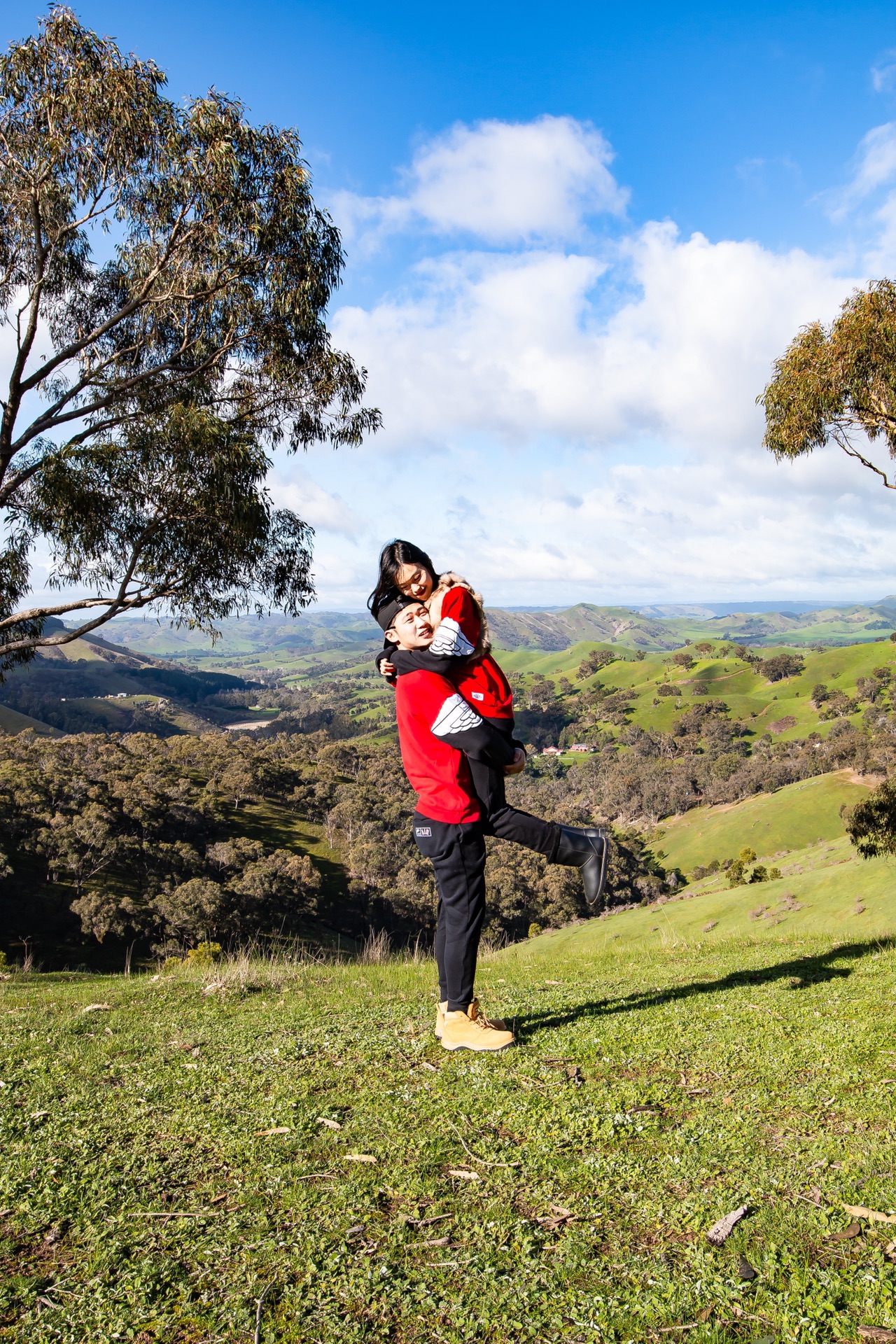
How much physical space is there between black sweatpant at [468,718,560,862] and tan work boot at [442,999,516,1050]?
2.91 ft

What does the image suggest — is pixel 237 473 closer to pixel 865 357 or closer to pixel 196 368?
pixel 196 368

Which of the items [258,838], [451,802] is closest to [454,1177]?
[451,802]

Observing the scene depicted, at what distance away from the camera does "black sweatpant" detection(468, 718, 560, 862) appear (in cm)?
379

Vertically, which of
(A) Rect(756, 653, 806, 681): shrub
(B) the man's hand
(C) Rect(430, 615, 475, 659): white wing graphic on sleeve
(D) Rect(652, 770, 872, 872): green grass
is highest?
(C) Rect(430, 615, 475, 659): white wing graphic on sleeve

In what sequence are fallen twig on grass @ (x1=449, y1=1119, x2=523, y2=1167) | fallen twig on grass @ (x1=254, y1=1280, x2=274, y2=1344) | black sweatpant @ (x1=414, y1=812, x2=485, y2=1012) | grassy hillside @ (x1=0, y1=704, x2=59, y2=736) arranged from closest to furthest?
fallen twig on grass @ (x1=254, y1=1280, x2=274, y2=1344), fallen twig on grass @ (x1=449, y1=1119, x2=523, y2=1167), black sweatpant @ (x1=414, y1=812, x2=485, y2=1012), grassy hillside @ (x1=0, y1=704, x2=59, y2=736)

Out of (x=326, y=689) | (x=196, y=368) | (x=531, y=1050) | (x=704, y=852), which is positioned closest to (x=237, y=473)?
(x=196, y=368)

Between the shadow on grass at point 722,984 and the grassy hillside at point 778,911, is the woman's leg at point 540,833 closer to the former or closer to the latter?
the shadow on grass at point 722,984

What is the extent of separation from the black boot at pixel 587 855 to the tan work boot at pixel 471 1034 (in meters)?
0.82

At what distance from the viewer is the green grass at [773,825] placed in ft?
212

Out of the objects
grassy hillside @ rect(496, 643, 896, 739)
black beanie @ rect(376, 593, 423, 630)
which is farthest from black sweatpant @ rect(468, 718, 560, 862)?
grassy hillside @ rect(496, 643, 896, 739)

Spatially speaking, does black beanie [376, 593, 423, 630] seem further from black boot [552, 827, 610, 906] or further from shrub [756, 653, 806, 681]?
shrub [756, 653, 806, 681]

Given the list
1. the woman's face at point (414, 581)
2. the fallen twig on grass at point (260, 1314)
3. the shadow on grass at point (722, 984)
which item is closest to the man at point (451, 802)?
the woman's face at point (414, 581)

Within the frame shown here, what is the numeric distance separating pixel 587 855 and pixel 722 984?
1815 mm

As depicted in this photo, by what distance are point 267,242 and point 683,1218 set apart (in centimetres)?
1199
